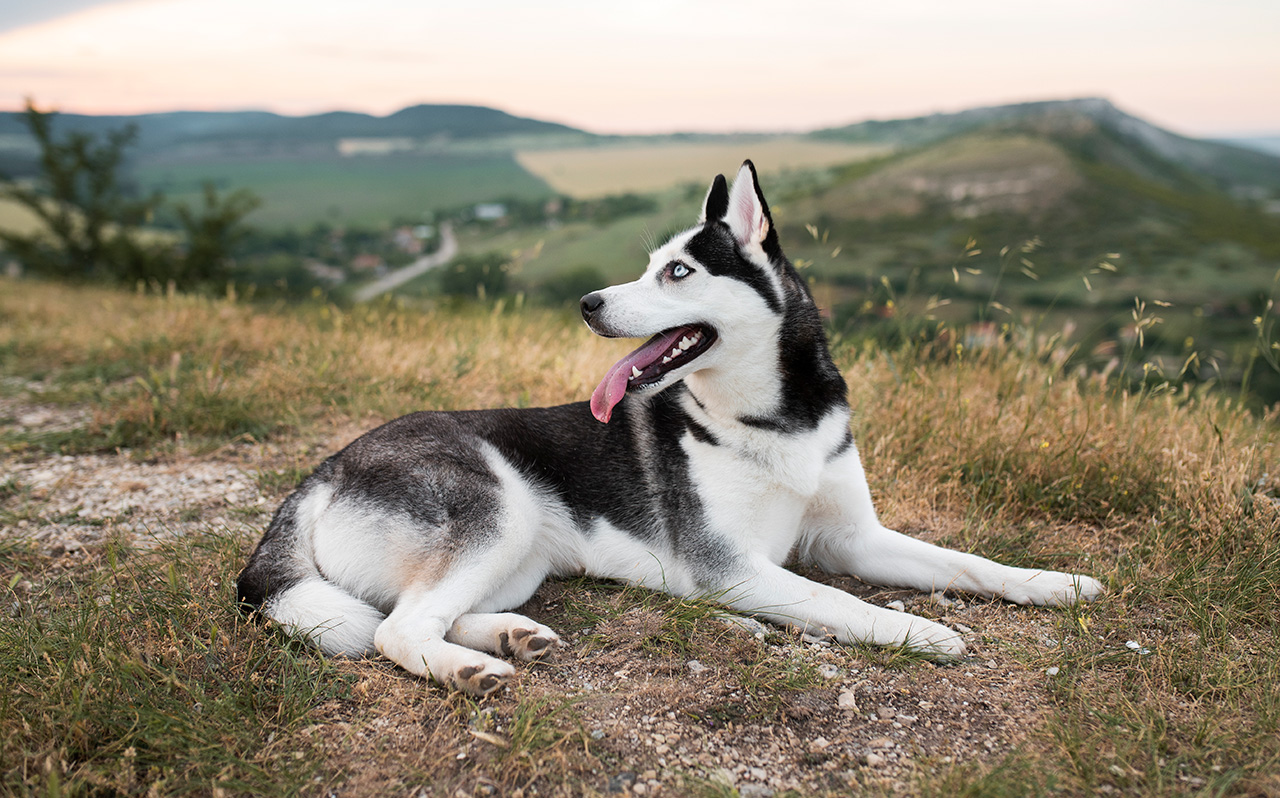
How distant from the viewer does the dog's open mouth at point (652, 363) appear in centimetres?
292

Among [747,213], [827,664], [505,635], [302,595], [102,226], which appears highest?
[747,213]

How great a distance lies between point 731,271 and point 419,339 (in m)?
4.36

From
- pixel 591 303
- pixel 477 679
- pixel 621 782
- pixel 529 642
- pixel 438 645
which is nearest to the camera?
pixel 621 782

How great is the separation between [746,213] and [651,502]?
4.14 ft

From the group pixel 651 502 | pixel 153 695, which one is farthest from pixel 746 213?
pixel 153 695

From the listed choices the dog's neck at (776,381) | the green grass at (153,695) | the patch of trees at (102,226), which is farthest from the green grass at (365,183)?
the dog's neck at (776,381)

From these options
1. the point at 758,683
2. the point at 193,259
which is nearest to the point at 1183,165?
the point at 193,259

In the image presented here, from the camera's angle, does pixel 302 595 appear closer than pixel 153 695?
No

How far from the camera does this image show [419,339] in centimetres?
667

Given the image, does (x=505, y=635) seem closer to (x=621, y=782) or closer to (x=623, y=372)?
(x=621, y=782)

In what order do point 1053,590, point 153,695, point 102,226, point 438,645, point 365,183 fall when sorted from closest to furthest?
1. point 153,695
2. point 438,645
3. point 1053,590
4. point 102,226
5. point 365,183

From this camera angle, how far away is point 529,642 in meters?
2.75

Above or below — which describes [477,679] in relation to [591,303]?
below

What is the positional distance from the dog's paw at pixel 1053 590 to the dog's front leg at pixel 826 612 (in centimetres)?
48
